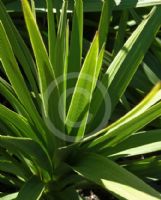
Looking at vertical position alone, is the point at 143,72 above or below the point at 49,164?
above

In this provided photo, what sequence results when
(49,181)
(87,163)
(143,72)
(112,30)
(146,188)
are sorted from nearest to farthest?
(146,188)
(87,163)
(49,181)
(143,72)
(112,30)

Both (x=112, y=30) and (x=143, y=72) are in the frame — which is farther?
(x=112, y=30)

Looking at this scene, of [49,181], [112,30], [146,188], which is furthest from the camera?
[112,30]

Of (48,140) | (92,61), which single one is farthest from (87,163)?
(92,61)

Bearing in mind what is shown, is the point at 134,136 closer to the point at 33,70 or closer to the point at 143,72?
the point at 33,70

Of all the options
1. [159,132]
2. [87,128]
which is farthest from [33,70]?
[159,132]

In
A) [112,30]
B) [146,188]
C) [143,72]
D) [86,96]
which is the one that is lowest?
[146,188]
